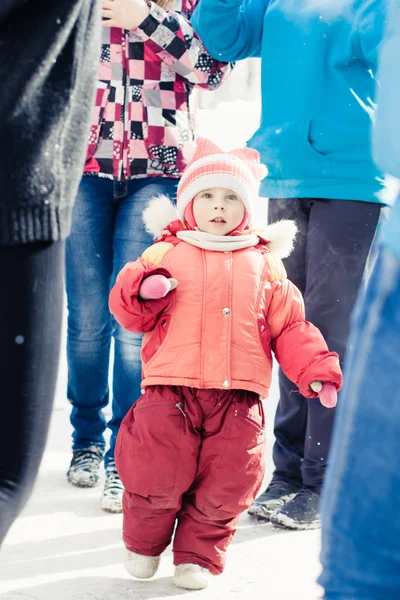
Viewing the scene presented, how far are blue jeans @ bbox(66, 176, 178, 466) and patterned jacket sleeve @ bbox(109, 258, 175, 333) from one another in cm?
55

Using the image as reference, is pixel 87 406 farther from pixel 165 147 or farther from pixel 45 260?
pixel 45 260

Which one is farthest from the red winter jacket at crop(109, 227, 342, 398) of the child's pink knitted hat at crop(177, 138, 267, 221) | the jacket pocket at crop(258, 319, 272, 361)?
the child's pink knitted hat at crop(177, 138, 267, 221)

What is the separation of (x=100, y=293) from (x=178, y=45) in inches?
37.1

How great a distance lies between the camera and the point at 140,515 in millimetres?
2420

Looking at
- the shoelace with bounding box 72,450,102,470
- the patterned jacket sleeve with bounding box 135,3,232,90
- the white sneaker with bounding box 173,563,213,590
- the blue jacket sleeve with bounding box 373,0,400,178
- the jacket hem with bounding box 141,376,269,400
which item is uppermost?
the patterned jacket sleeve with bounding box 135,3,232,90

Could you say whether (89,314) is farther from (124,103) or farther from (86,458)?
(124,103)

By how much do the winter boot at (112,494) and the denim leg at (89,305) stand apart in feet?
1.16

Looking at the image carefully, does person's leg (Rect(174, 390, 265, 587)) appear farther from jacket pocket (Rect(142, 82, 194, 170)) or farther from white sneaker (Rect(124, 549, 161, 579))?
jacket pocket (Rect(142, 82, 194, 170))

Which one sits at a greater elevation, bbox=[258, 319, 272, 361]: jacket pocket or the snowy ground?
bbox=[258, 319, 272, 361]: jacket pocket

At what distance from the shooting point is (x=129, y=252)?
305 centimetres

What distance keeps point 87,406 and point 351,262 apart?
119cm

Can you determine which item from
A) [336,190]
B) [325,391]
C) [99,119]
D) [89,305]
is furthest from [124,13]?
[325,391]

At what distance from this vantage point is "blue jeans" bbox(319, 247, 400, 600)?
3.49ft

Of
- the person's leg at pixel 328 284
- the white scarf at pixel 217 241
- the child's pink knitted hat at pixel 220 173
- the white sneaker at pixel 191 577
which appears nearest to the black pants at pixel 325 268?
the person's leg at pixel 328 284
